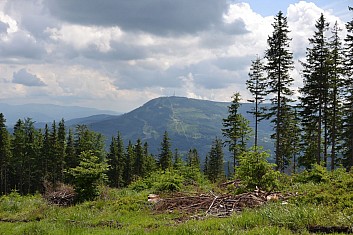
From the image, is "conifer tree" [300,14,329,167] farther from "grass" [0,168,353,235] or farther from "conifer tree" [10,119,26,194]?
"conifer tree" [10,119,26,194]

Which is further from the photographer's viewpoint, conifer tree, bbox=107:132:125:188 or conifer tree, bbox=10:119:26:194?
conifer tree, bbox=107:132:125:188

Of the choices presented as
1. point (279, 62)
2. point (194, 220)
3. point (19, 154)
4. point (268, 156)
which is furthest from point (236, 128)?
point (19, 154)

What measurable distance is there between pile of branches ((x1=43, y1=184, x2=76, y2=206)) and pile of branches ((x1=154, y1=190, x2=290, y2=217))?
227 inches

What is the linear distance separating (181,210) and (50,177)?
179 feet

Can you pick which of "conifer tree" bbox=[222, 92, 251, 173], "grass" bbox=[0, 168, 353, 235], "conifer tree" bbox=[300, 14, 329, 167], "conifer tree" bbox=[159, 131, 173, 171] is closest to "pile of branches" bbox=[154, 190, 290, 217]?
"grass" bbox=[0, 168, 353, 235]

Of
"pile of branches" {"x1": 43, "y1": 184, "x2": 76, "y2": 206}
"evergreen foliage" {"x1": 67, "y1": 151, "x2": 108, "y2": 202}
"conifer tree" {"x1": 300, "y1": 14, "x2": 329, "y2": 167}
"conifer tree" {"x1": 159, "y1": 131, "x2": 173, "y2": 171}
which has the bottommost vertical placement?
"conifer tree" {"x1": 159, "y1": 131, "x2": 173, "y2": 171}

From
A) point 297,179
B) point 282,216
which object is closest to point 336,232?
point 282,216

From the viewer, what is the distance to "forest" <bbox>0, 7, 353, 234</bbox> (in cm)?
1187

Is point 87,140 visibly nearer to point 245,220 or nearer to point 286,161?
point 286,161

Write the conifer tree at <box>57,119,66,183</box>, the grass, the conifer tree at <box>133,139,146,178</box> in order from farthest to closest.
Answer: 1. the conifer tree at <box>133,139,146,178</box>
2. the conifer tree at <box>57,119,66,183</box>
3. the grass

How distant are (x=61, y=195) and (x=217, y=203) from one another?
9.37 metres

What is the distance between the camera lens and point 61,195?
1708 cm

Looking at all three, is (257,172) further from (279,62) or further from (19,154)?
(19,154)

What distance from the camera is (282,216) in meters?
8.21
